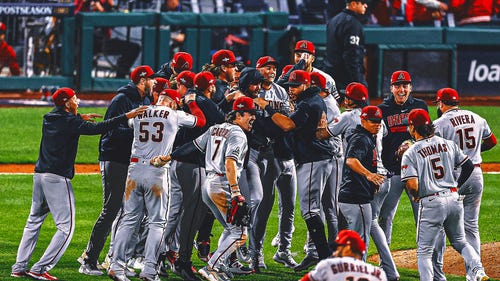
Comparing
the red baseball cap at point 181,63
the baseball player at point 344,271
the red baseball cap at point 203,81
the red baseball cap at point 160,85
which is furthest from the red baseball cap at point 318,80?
the baseball player at point 344,271

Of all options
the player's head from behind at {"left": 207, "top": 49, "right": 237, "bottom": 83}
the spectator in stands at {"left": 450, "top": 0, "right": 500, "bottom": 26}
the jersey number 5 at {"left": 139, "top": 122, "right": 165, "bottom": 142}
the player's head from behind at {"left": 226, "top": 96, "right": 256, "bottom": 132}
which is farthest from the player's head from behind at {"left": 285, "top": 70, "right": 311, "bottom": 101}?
the spectator in stands at {"left": 450, "top": 0, "right": 500, "bottom": 26}

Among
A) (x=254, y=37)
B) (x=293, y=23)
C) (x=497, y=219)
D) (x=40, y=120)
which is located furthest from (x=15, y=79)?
(x=497, y=219)

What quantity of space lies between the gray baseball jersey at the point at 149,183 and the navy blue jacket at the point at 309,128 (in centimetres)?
120

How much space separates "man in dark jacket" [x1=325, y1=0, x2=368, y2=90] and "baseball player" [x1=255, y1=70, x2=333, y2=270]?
3.14 meters

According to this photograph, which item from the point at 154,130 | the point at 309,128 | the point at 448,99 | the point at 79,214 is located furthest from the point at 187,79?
the point at 79,214

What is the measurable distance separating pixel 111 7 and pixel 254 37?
290 cm

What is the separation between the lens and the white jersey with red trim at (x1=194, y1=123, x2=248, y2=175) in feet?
31.9

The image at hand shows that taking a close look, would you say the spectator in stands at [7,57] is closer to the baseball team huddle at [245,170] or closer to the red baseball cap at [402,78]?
the baseball team huddle at [245,170]

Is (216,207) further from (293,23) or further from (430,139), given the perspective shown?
(293,23)

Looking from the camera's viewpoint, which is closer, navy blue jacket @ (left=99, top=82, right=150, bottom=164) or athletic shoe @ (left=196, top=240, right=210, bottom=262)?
navy blue jacket @ (left=99, top=82, right=150, bottom=164)

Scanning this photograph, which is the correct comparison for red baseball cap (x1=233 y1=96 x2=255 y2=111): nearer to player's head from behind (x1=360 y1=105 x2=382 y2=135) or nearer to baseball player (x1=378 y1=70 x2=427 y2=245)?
player's head from behind (x1=360 y1=105 x2=382 y2=135)

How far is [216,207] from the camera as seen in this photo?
32.4 feet

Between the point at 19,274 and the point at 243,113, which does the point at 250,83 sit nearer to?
the point at 243,113

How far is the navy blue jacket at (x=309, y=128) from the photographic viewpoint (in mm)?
10523
